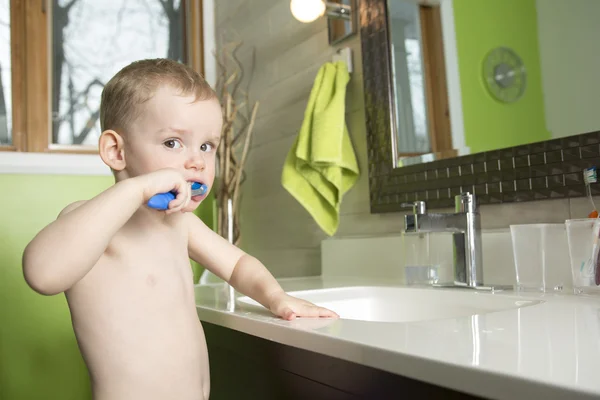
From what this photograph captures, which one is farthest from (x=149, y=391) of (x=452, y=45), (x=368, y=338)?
(x=452, y=45)

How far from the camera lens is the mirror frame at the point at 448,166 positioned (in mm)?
1016

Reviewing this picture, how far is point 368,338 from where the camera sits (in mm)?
580

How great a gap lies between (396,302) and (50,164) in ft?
4.47

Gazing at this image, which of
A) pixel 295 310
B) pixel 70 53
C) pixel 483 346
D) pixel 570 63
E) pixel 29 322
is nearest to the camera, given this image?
pixel 483 346

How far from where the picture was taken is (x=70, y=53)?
2.26 meters

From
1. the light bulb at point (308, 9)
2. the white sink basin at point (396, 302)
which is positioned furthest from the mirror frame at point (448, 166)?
the white sink basin at point (396, 302)

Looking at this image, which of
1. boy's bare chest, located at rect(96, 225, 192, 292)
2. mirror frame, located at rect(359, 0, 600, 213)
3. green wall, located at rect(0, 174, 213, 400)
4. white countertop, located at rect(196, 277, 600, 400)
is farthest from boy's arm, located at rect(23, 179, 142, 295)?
green wall, located at rect(0, 174, 213, 400)

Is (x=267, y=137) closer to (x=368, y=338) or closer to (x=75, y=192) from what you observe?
(x=75, y=192)

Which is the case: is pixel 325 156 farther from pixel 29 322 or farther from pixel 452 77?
pixel 29 322

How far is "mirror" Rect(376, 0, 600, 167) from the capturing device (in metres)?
1.01

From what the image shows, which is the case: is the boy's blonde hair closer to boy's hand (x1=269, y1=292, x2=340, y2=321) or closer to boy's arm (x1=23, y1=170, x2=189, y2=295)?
boy's arm (x1=23, y1=170, x2=189, y2=295)

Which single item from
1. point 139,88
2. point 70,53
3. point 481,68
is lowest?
point 139,88

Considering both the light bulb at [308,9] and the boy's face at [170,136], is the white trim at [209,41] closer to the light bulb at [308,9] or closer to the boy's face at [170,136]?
the light bulb at [308,9]

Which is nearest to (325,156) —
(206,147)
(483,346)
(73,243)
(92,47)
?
(206,147)
